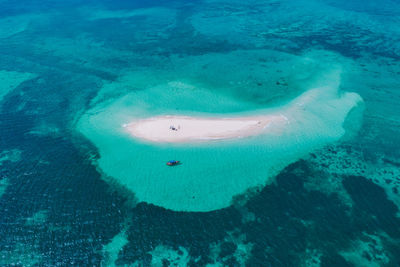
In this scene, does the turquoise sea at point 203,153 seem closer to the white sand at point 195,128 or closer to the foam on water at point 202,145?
the foam on water at point 202,145

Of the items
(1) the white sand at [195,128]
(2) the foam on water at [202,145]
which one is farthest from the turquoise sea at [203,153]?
(1) the white sand at [195,128]

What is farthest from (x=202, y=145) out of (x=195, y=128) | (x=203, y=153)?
(x=195, y=128)

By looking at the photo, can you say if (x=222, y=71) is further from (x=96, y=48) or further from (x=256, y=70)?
(x=96, y=48)

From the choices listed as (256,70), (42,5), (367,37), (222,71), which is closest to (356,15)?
(367,37)

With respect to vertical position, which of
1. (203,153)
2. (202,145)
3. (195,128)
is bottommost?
(203,153)

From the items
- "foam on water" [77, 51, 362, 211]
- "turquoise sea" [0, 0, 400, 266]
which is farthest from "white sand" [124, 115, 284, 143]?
"turquoise sea" [0, 0, 400, 266]

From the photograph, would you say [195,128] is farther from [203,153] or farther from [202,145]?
[203,153]

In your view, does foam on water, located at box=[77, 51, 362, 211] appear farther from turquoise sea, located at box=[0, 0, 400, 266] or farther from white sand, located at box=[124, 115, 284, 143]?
white sand, located at box=[124, 115, 284, 143]
